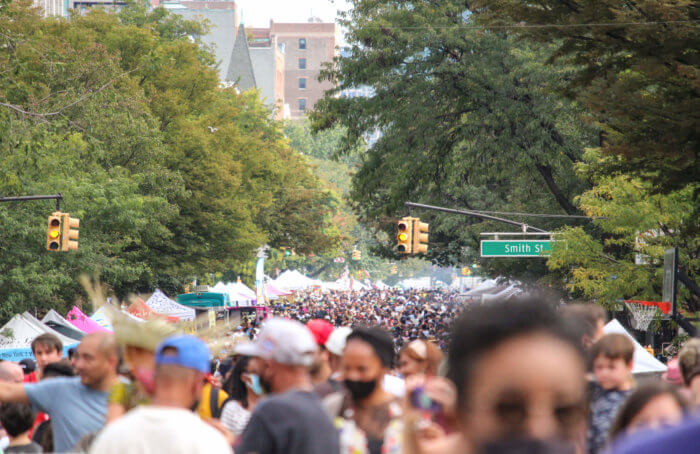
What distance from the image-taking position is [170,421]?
322 centimetres

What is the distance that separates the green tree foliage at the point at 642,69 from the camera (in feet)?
37.7

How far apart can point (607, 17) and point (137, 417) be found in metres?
10.3

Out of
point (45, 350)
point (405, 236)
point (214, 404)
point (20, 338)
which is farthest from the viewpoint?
point (405, 236)

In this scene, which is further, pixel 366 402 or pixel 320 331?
pixel 320 331

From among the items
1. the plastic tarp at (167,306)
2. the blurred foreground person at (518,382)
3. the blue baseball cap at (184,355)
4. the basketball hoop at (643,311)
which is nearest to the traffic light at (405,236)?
the basketball hoop at (643,311)

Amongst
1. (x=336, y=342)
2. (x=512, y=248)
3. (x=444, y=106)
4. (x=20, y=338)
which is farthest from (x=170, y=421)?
(x=444, y=106)

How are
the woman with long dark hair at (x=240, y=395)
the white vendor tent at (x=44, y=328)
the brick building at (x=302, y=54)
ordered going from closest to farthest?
the woman with long dark hair at (x=240, y=395) < the white vendor tent at (x=44, y=328) < the brick building at (x=302, y=54)

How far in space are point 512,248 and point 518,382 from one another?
957 inches

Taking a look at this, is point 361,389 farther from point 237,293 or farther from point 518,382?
point 237,293

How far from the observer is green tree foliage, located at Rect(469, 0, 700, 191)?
1149 centimetres

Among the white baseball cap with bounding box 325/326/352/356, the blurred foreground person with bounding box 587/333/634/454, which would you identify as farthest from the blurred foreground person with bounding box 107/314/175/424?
the blurred foreground person with bounding box 587/333/634/454

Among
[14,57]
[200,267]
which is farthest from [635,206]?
[200,267]

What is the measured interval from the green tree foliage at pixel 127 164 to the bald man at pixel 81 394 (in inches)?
539

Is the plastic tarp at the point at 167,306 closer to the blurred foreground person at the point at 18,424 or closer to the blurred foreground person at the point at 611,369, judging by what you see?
the blurred foreground person at the point at 18,424
